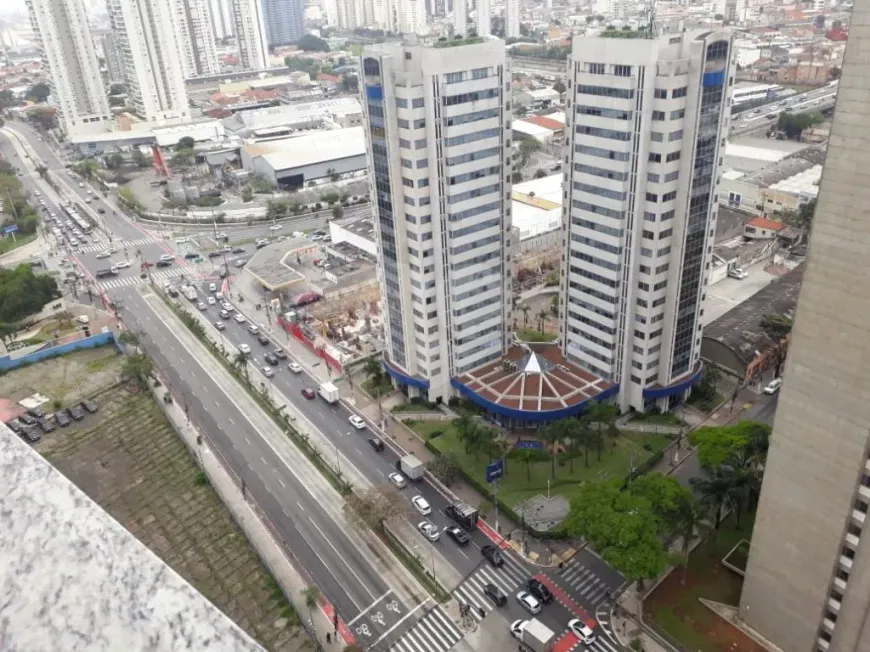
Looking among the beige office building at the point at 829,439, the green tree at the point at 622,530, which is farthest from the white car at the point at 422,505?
the beige office building at the point at 829,439

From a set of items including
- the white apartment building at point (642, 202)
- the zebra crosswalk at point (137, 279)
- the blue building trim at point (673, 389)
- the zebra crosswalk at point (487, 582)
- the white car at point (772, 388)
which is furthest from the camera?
the zebra crosswalk at point (137, 279)

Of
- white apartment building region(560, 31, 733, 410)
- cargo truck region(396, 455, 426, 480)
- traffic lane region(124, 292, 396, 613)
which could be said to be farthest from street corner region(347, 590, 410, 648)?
white apartment building region(560, 31, 733, 410)

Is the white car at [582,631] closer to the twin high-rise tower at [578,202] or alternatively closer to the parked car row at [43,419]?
the twin high-rise tower at [578,202]

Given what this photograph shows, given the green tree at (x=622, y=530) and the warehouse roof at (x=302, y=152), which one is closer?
the green tree at (x=622, y=530)

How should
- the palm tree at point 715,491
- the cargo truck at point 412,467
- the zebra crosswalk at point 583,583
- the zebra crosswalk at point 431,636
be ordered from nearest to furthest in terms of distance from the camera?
the zebra crosswalk at point 431,636, the palm tree at point 715,491, the zebra crosswalk at point 583,583, the cargo truck at point 412,467

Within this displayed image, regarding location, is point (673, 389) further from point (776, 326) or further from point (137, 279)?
point (137, 279)

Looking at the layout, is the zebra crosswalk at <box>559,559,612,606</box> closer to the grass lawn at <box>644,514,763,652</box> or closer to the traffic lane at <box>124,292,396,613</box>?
the grass lawn at <box>644,514,763,652</box>
